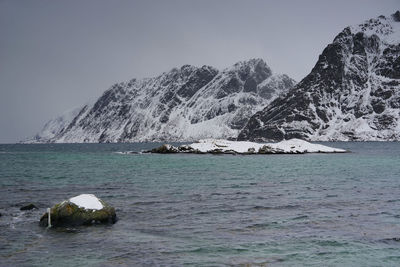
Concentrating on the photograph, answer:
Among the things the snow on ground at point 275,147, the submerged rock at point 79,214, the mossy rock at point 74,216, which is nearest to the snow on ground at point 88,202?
the submerged rock at point 79,214

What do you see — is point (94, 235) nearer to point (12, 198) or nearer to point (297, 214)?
point (297, 214)

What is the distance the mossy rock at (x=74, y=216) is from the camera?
68.7 feet

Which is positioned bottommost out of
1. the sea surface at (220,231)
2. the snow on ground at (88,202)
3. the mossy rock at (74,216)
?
the sea surface at (220,231)

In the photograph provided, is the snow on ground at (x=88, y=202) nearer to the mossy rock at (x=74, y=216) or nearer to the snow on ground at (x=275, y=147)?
the mossy rock at (x=74, y=216)

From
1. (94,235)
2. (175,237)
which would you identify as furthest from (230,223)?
(94,235)

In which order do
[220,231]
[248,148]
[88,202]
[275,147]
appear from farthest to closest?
[248,148], [275,147], [88,202], [220,231]

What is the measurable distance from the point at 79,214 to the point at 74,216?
27 cm

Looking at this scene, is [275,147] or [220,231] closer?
[220,231]

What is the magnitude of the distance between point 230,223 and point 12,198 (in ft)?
62.9

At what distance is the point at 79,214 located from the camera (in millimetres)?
21078

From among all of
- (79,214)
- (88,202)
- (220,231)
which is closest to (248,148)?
(88,202)

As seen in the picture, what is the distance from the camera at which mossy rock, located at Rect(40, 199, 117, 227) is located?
20953 millimetres

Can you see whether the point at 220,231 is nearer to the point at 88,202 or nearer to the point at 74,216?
the point at 88,202

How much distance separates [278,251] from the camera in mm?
15719
